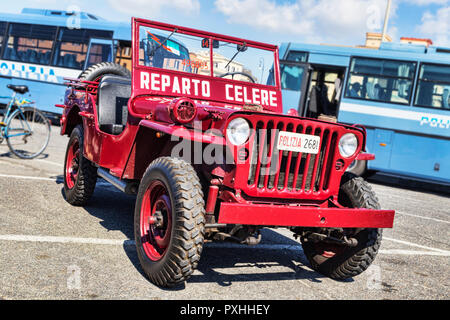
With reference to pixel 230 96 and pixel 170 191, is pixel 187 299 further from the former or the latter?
pixel 230 96

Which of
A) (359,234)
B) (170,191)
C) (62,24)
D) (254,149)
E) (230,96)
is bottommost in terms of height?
(359,234)

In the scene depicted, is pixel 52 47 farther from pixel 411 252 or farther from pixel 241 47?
pixel 411 252

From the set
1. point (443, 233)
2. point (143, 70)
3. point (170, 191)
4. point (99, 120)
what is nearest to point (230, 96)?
point (143, 70)

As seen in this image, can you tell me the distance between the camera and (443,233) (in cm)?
633

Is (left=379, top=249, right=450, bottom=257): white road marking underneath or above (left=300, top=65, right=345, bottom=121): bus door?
underneath

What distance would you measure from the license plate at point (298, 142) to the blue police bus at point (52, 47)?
1180 centimetres

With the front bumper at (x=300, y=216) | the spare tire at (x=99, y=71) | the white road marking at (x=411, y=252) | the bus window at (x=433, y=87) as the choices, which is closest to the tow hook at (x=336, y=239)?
the front bumper at (x=300, y=216)

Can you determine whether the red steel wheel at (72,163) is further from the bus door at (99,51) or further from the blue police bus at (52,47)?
the bus door at (99,51)

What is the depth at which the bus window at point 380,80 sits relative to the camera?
11516 mm

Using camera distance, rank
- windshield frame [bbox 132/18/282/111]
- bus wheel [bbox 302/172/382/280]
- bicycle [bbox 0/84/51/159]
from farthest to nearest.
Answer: bicycle [bbox 0/84/51/159] → windshield frame [bbox 132/18/282/111] → bus wheel [bbox 302/172/382/280]

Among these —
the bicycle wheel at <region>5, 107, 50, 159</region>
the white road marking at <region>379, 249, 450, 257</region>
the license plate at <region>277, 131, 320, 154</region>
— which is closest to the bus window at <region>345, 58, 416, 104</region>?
the white road marking at <region>379, 249, 450, 257</region>

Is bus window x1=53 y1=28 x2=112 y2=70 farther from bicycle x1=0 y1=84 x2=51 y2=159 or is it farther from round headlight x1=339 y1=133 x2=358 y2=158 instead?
round headlight x1=339 y1=133 x2=358 y2=158

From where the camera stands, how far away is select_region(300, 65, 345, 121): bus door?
12.5m

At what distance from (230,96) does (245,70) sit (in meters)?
0.42
